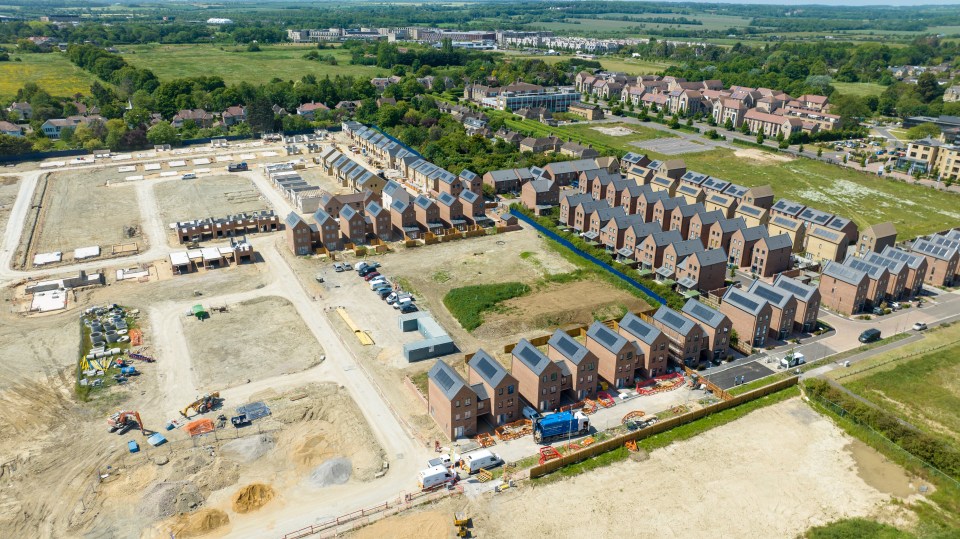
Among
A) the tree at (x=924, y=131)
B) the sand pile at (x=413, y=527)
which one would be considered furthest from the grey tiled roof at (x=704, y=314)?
the tree at (x=924, y=131)

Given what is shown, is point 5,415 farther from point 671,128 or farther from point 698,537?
point 671,128

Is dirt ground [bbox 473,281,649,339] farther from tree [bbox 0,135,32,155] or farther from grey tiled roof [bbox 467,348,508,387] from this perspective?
tree [bbox 0,135,32,155]

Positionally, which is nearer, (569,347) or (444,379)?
(444,379)

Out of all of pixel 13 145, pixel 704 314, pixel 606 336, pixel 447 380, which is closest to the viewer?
pixel 447 380

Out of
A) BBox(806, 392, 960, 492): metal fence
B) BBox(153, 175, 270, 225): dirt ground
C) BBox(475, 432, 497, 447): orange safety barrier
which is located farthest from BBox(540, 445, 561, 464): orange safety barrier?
BBox(153, 175, 270, 225): dirt ground

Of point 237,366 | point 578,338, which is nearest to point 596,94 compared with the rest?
point 578,338

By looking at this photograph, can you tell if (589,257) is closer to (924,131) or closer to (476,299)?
(476,299)

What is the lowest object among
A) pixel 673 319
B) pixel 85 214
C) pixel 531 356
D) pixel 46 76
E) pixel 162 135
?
pixel 85 214

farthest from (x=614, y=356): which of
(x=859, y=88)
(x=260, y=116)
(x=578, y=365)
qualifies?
(x=859, y=88)
